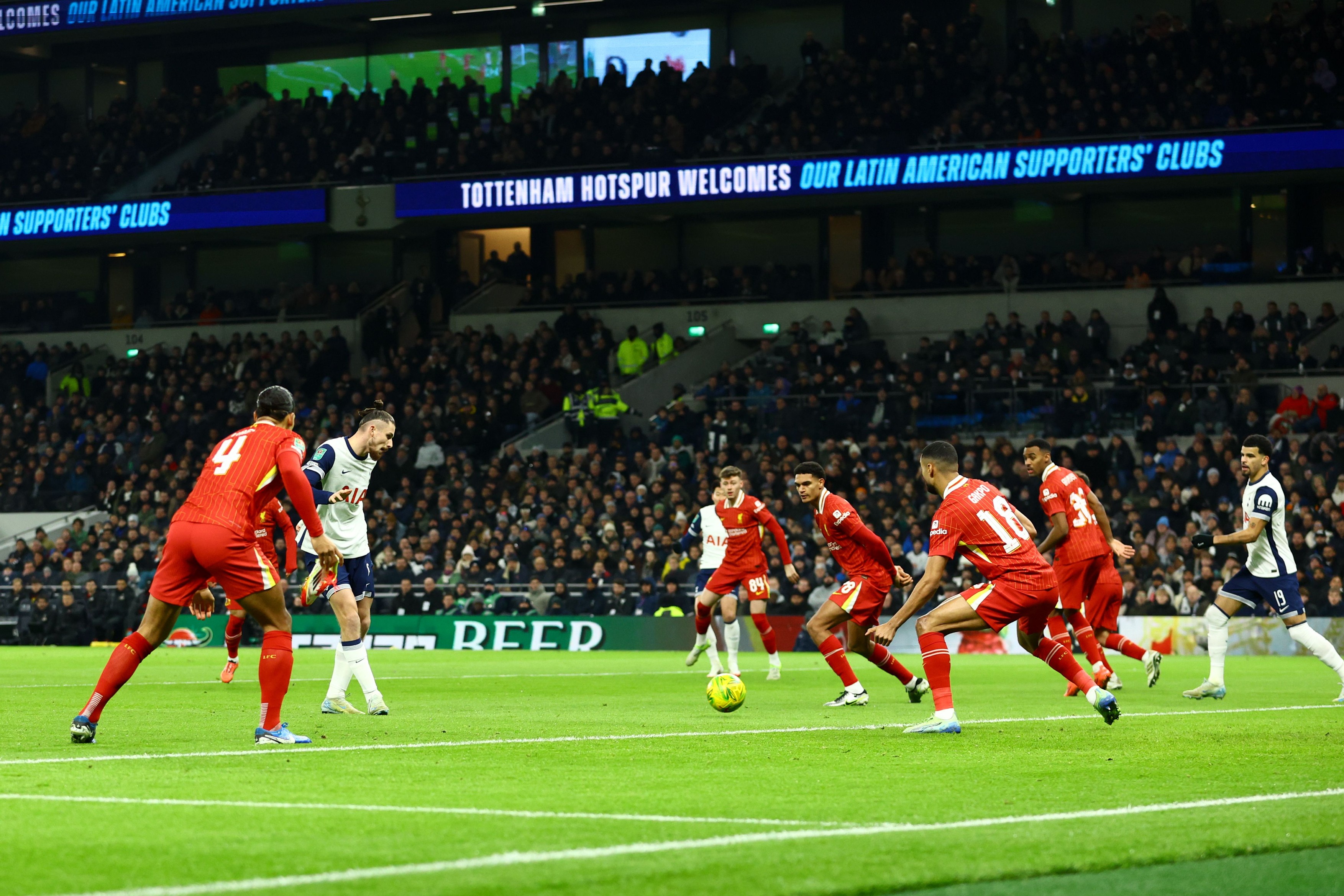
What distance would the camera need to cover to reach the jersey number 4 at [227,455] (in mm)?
10992

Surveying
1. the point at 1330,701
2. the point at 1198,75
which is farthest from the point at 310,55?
A: the point at 1330,701

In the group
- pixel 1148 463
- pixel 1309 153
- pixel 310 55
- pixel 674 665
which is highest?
pixel 310 55

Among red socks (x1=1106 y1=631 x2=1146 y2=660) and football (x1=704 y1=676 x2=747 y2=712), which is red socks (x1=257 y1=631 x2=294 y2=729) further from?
red socks (x1=1106 y1=631 x2=1146 y2=660)

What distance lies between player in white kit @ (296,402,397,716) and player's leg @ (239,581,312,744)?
7.82 feet

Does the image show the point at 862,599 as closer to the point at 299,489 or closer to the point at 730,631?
the point at 730,631

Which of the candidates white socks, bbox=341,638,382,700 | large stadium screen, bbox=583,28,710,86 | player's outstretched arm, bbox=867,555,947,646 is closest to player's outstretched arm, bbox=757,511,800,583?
white socks, bbox=341,638,382,700

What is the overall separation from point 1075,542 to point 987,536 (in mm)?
5633

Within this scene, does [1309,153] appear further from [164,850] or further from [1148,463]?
[164,850]

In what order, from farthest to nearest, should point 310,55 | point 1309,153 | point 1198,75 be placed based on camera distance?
point 310,55 < point 1198,75 < point 1309,153

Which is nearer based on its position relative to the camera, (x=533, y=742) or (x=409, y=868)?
(x=409, y=868)

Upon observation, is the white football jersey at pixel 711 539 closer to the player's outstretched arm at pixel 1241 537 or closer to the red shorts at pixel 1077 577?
the red shorts at pixel 1077 577

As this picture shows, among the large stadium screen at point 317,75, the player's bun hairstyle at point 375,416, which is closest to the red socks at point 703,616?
the player's bun hairstyle at point 375,416

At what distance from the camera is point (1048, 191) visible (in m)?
40.6

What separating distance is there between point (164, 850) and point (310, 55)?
151 ft
